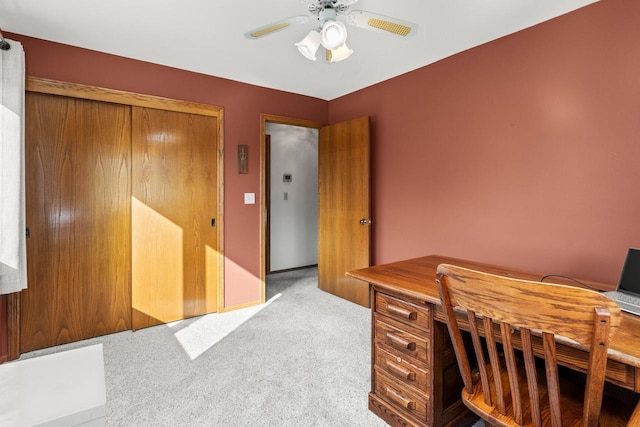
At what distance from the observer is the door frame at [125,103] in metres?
2.38

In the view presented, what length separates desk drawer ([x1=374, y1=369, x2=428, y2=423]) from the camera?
4.97ft

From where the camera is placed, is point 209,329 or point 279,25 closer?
point 279,25

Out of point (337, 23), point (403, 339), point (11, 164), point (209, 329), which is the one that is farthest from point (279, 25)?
point (209, 329)

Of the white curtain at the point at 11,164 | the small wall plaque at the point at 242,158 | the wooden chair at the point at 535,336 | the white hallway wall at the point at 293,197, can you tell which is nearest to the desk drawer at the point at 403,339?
the wooden chair at the point at 535,336

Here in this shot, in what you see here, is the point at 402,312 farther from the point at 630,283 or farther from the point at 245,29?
the point at 245,29

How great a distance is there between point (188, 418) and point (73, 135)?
2342mm

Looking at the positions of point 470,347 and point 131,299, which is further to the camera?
point 131,299

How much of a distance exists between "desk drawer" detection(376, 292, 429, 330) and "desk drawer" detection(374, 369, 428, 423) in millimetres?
339

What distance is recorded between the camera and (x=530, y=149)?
2.28m

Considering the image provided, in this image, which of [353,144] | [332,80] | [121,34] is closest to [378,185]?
[353,144]

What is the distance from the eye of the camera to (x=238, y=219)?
3389 mm

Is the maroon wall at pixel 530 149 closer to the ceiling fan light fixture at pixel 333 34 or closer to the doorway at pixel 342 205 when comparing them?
the doorway at pixel 342 205

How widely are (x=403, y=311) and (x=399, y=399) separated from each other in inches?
18.4

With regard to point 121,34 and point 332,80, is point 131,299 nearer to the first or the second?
point 121,34
